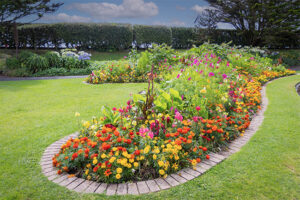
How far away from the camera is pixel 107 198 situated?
1924 mm

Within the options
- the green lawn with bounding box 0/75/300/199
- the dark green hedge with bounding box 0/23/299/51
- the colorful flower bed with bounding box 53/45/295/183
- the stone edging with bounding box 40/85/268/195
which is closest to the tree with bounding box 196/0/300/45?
→ the dark green hedge with bounding box 0/23/299/51

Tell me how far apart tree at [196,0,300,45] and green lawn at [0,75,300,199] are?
44.6 feet

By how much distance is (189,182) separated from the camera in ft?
7.10

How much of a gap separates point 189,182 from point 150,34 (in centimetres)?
1724

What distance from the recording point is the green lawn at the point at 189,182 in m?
2.03

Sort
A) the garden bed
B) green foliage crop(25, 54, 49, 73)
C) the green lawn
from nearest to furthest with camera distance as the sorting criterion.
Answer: the green lawn → the garden bed → green foliage crop(25, 54, 49, 73)

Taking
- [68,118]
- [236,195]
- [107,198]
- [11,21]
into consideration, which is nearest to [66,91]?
[68,118]

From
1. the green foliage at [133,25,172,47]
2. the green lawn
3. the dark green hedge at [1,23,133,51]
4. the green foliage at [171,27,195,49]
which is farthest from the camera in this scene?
the green foliage at [171,27,195,49]

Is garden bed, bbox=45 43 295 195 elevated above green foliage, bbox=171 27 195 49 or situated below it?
below

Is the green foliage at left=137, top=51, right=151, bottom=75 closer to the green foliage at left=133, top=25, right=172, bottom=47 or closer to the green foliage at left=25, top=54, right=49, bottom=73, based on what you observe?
the green foliage at left=25, top=54, right=49, bottom=73

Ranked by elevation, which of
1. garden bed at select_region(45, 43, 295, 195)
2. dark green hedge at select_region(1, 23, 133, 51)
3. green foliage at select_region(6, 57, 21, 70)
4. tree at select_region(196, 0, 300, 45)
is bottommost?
garden bed at select_region(45, 43, 295, 195)

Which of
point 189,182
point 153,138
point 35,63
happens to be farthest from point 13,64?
point 189,182

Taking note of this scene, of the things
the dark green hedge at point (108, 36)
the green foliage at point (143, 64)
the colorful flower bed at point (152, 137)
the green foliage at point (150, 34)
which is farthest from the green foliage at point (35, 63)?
the green foliage at point (150, 34)

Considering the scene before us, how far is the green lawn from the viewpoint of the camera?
2.03m
